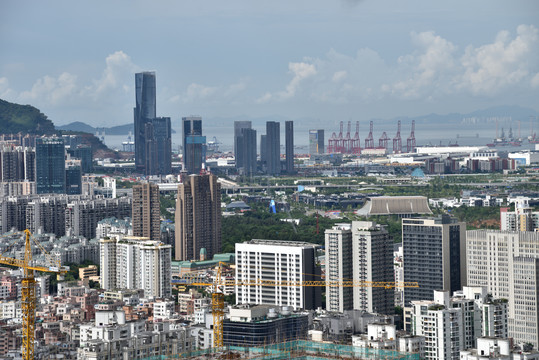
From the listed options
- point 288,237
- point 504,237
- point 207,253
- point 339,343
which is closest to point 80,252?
point 207,253

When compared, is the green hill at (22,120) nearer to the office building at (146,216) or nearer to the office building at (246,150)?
the office building at (246,150)

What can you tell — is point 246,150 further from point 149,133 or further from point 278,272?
point 278,272

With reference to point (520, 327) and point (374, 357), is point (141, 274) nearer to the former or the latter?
point (520, 327)

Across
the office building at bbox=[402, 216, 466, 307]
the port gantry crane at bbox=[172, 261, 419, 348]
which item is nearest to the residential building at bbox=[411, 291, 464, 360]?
the port gantry crane at bbox=[172, 261, 419, 348]

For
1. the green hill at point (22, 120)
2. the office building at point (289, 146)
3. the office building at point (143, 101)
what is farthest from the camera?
the office building at point (143, 101)

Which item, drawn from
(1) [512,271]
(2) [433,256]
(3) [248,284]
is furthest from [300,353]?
(3) [248,284]

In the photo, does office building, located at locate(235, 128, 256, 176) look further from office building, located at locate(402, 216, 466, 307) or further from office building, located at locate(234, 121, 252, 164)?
office building, located at locate(402, 216, 466, 307)

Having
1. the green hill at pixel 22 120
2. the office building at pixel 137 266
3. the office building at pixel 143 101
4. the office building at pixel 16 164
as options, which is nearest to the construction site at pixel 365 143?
the office building at pixel 143 101
